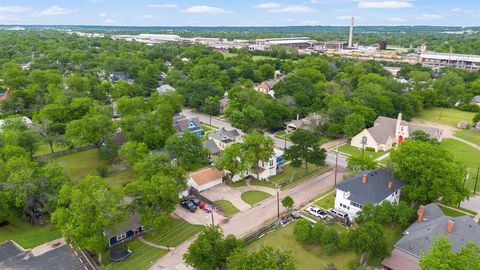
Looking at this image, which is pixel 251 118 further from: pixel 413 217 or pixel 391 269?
pixel 391 269

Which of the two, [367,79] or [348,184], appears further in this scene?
[367,79]

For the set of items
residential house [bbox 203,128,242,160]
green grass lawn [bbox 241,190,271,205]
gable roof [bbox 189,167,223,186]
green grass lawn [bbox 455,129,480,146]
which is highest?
residential house [bbox 203,128,242,160]

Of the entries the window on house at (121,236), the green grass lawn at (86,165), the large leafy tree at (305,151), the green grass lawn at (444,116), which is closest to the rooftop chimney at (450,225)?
the large leafy tree at (305,151)

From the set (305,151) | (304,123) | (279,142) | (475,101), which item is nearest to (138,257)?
(305,151)

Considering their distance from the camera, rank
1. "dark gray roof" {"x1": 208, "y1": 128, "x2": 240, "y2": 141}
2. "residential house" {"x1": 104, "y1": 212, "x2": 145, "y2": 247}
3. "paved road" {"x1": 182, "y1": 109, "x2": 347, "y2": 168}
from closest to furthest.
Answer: "residential house" {"x1": 104, "y1": 212, "x2": 145, "y2": 247}
"paved road" {"x1": 182, "y1": 109, "x2": 347, "y2": 168}
"dark gray roof" {"x1": 208, "y1": 128, "x2": 240, "y2": 141}

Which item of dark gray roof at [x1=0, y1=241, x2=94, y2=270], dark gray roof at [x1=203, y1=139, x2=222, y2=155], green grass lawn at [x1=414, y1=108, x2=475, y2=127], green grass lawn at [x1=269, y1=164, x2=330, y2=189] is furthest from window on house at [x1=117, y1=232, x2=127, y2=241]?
green grass lawn at [x1=414, y1=108, x2=475, y2=127]

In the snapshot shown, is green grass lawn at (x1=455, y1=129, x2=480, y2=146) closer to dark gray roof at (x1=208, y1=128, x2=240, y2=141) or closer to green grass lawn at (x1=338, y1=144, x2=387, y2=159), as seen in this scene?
green grass lawn at (x1=338, y1=144, x2=387, y2=159)

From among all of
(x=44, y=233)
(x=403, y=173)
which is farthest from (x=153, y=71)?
(x=403, y=173)
